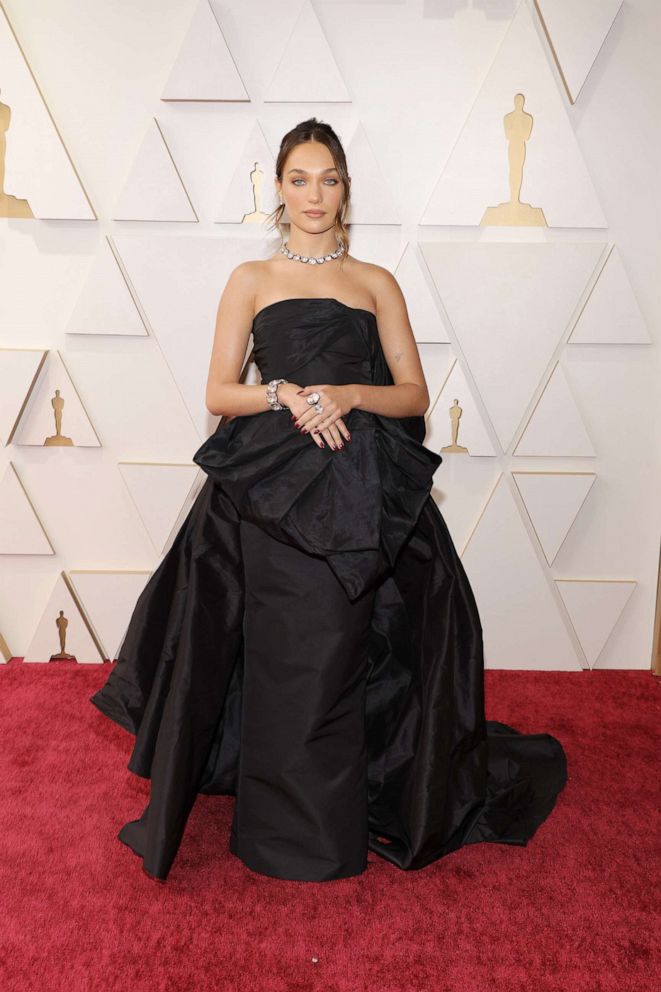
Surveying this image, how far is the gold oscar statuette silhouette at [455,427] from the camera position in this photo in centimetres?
346

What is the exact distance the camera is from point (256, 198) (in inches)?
129

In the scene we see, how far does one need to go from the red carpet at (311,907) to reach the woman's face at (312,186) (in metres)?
1.64

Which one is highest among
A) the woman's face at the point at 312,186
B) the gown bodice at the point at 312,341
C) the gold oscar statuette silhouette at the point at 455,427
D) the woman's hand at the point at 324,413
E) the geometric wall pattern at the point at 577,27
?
the geometric wall pattern at the point at 577,27


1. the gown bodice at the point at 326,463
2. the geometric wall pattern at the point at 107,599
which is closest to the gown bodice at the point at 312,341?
the gown bodice at the point at 326,463

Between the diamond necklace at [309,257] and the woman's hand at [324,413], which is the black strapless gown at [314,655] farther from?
the diamond necklace at [309,257]

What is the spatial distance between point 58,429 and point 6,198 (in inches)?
33.9

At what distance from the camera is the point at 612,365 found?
3.44 m

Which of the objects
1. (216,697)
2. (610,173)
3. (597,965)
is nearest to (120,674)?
(216,697)

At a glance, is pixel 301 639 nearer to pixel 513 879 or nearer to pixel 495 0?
pixel 513 879

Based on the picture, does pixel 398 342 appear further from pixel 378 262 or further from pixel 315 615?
pixel 378 262

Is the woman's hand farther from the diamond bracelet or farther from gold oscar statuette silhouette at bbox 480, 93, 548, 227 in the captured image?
gold oscar statuette silhouette at bbox 480, 93, 548, 227

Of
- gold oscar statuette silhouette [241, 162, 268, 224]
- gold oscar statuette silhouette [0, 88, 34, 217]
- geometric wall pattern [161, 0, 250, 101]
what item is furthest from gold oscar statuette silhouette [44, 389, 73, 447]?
geometric wall pattern [161, 0, 250, 101]

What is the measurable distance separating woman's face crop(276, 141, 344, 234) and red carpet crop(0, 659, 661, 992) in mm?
1639

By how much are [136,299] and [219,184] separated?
52 cm
